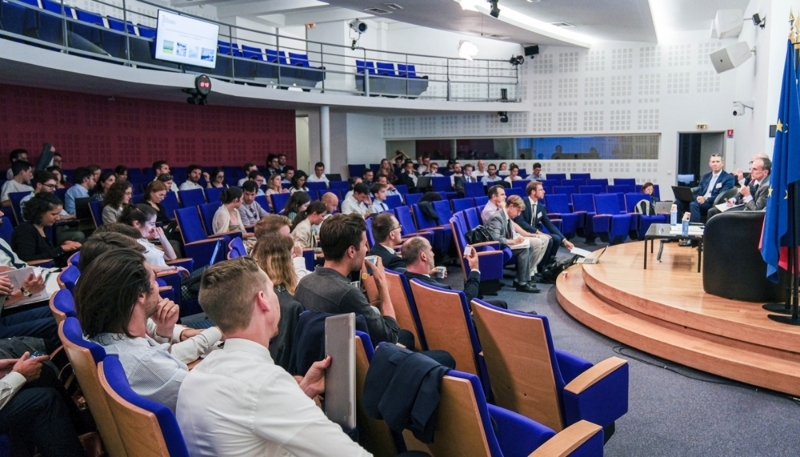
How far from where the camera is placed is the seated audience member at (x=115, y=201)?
600 cm

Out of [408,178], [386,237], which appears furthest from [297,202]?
[408,178]

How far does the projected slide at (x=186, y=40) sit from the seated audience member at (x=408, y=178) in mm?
4691

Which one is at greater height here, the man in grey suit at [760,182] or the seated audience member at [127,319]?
the man in grey suit at [760,182]

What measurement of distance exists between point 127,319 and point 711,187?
846cm

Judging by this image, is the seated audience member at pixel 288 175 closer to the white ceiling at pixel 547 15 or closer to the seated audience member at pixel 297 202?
the white ceiling at pixel 547 15

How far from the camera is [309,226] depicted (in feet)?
19.0

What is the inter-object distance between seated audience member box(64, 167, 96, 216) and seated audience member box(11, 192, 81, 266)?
2189mm

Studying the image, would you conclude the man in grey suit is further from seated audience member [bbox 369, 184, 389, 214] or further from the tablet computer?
the tablet computer

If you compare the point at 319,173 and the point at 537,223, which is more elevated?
the point at 319,173

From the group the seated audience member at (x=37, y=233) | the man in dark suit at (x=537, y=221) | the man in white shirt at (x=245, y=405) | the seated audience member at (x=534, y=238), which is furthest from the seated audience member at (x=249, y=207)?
the man in white shirt at (x=245, y=405)

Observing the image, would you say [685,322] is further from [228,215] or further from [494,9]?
[494,9]

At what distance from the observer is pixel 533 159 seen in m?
16.3

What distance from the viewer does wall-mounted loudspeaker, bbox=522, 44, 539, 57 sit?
15.5 meters

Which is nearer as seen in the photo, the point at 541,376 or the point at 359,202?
the point at 541,376
